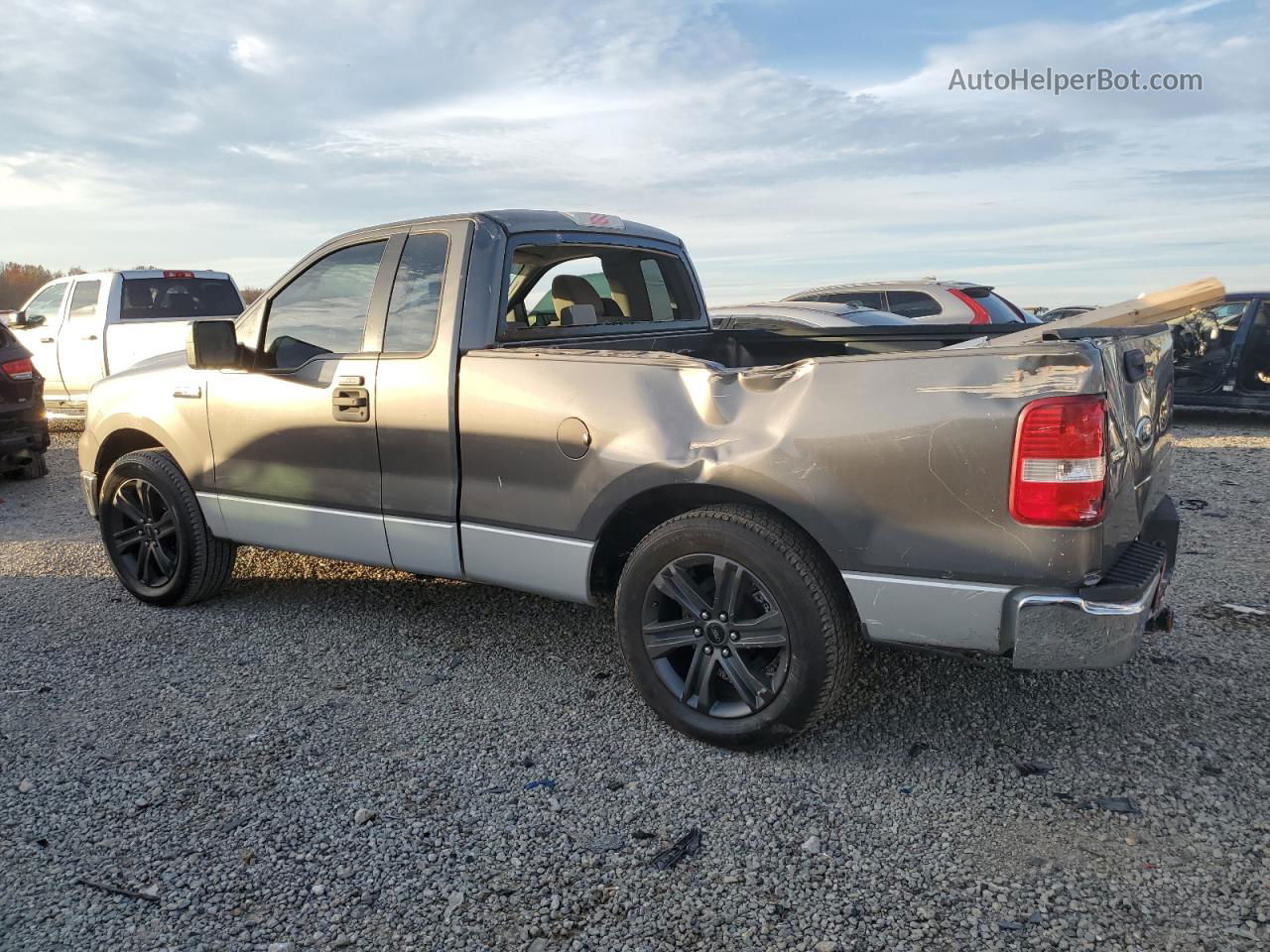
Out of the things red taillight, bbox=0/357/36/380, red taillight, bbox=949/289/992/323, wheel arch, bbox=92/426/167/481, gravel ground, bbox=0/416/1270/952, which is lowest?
gravel ground, bbox=0/416/1270/952

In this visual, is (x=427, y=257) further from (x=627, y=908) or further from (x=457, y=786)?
(x=627, y=908)

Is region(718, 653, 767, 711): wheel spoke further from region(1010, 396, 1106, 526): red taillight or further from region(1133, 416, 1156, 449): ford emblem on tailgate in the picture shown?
region(1133, 416, 1156, 449): ford emblem on tailgate

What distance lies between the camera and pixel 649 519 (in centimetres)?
369

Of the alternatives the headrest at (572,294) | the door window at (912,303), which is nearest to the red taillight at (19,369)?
the headrest at (572,294)

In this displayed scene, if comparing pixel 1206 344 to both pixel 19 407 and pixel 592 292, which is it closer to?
pixel 592 292

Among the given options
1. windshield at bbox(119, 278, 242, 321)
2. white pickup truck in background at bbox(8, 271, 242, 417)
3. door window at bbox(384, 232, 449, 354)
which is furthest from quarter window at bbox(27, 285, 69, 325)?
door window at bbox(384, 232, 449, 354)

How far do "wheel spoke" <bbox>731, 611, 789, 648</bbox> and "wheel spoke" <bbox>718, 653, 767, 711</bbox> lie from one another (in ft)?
0.23

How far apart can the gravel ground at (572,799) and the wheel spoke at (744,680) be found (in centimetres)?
22

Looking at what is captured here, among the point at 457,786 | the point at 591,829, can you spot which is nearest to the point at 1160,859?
the point at 591,829

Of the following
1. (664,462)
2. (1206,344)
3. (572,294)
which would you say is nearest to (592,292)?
(572,294)

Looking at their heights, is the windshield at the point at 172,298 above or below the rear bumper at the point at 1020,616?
above

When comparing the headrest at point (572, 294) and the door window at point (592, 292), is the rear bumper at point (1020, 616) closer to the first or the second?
the door window at point (592, 292)

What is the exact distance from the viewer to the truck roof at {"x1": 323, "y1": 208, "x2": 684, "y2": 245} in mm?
4066

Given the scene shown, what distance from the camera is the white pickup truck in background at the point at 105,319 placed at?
1067cm
